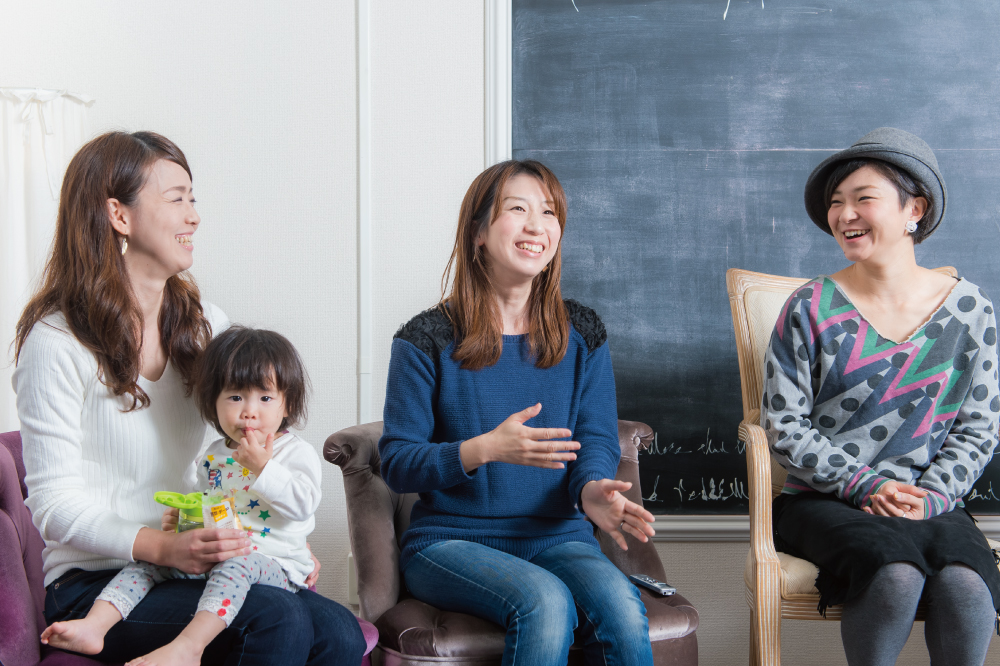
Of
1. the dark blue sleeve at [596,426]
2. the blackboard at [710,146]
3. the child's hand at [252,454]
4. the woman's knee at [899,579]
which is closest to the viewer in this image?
the child's hand at [252,454]

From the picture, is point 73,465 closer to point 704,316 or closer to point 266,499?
point 266,499

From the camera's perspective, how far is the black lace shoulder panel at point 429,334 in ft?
5.48

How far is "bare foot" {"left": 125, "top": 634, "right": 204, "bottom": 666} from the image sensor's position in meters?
1.16

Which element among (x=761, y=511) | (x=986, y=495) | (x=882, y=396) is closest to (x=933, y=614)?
(x=761, y=511)

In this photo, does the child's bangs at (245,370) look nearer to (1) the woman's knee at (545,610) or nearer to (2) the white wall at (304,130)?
(1) the woman's knee at (545,610)

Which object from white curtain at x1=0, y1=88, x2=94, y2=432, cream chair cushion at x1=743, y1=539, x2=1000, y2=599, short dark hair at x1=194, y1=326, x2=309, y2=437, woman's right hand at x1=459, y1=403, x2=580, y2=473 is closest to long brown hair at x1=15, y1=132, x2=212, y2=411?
short dark hair at x1=194, y1=326, x2=309, y2=437

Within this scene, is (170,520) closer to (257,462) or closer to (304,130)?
(257,462)

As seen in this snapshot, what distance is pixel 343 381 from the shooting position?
A: 2502 millimetres

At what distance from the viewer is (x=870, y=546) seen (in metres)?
1.56

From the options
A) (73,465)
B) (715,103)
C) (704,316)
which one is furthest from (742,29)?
(73,465)

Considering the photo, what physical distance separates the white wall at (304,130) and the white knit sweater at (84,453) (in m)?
1.04

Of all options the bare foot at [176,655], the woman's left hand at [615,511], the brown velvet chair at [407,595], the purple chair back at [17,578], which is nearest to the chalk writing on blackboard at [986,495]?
the brown velvet chair at [407,595]

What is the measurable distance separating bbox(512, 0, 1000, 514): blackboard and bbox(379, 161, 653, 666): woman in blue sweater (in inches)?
27.6

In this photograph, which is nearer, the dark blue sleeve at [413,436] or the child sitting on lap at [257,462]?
the child sitting on lap at [257,462]
